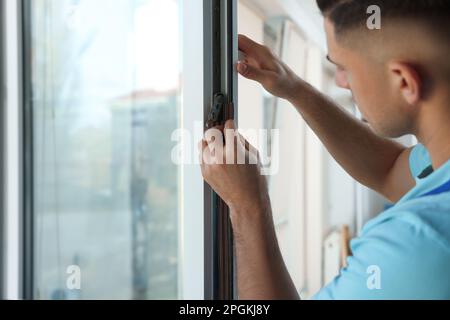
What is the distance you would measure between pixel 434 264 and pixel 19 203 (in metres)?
0.92

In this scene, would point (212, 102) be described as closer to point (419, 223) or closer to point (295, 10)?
point (419, 223)

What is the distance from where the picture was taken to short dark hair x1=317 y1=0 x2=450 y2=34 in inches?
26.5

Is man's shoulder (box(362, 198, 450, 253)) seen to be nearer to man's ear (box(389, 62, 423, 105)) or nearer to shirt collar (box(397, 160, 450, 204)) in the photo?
shirt collar (box(397, 160, 450, 204))

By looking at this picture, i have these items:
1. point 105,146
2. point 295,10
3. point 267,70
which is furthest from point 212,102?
point 105,146

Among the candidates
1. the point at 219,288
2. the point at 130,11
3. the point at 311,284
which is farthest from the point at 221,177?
the point at 311,284

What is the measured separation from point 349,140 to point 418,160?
153mm

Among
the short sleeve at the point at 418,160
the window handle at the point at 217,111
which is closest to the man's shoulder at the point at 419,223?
the short sleeve at the point at 418,160

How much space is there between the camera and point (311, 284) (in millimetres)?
2338

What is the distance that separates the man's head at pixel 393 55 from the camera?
677mm

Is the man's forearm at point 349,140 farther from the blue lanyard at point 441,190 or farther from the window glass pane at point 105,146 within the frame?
the window glass pane at point 105,146

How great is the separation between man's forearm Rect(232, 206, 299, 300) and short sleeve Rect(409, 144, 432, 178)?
1.21 feet

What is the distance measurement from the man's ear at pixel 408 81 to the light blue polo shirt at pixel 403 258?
0.56 feet

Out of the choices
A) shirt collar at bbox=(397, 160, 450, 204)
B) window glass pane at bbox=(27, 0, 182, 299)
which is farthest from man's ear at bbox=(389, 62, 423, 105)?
window glass pane at bbox=(27, 0, 182, 299)
